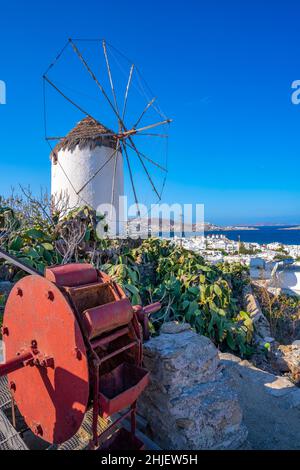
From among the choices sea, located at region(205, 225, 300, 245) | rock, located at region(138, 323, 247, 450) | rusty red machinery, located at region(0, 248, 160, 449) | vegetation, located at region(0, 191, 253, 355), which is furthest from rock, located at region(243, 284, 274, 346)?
sea, located at region(205, 225, 300, 245)

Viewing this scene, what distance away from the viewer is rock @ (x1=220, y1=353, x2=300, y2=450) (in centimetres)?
258

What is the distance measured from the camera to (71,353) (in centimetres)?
149

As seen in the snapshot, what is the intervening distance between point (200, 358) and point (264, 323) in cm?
580

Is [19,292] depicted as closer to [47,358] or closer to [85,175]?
[47,358]

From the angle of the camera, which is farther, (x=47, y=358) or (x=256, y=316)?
(x=256, y=316)

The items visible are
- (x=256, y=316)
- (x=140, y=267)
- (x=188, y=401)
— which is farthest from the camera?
(x=256, y=316)

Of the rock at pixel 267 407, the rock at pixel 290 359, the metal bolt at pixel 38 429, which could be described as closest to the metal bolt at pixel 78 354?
the metal bolt at pixel 38 429

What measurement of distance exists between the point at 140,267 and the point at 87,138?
629cm

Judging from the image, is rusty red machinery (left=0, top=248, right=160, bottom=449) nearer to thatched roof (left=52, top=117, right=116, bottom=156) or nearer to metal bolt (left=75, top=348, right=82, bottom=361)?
metal bolt (left=75, top=348, right=82, bottom=361)

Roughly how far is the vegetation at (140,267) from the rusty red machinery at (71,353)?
253cm

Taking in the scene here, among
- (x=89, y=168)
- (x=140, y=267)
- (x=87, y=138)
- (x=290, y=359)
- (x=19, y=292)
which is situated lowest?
(x=290, y=359)

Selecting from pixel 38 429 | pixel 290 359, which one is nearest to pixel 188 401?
pixel 38 429
